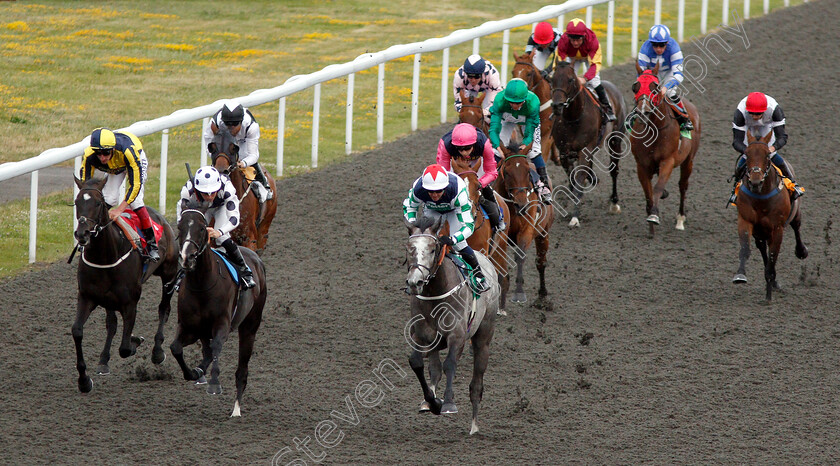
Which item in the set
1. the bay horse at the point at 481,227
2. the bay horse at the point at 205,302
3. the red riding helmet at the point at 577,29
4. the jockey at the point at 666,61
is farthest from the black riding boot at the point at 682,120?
the bay horse at the point at 205,302

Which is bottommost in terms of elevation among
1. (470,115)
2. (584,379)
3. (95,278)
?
(584,379)

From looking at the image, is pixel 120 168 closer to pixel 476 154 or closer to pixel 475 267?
pixel 476 154

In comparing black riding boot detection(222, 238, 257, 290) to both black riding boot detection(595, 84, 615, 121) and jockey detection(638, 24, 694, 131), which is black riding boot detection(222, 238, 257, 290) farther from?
black riding boot detection(595, 84, 615, 121)

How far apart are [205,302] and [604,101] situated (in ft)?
22.3

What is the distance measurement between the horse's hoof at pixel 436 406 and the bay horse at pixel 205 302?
1.35 meters

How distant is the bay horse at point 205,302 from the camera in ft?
23.5

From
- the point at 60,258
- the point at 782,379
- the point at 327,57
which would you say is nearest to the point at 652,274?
the point at 782,379

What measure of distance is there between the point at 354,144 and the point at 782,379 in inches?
312

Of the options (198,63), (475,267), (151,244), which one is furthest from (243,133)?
(198,63)

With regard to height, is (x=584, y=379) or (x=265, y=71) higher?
(x=265, y=71)

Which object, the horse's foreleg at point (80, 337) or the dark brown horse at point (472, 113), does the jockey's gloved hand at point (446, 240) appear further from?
the dark brown horse at point (472, 113)

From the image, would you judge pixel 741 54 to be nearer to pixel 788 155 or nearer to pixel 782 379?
pixel 788 155

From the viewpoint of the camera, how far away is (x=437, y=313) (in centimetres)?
717

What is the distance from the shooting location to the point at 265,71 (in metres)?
19.3
